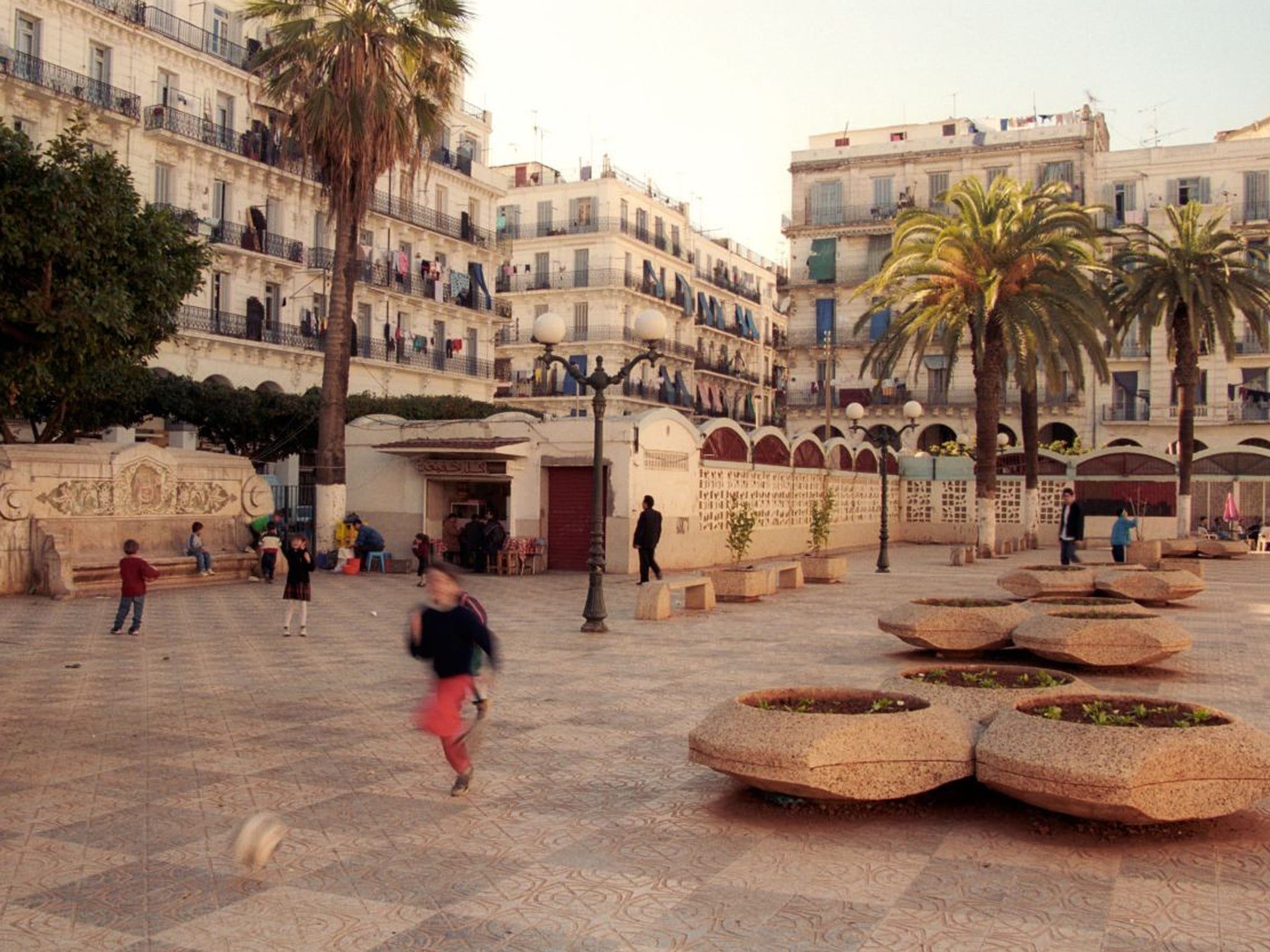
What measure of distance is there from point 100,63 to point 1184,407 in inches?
1287

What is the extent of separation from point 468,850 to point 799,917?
5.88 feet

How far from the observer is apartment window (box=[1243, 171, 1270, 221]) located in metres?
50.8

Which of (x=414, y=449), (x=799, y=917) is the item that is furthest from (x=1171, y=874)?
(x=414, y=449)

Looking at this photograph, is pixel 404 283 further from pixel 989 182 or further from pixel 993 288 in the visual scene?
pixel 989 182

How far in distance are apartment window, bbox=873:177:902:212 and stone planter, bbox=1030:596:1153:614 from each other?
42.3 meters

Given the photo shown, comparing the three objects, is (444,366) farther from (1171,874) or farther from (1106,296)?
(1171,874)

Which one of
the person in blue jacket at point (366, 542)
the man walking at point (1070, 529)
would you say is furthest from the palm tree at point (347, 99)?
the man walking at point (1070, 529)

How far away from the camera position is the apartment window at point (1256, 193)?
167 feet

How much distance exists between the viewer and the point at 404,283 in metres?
45.0

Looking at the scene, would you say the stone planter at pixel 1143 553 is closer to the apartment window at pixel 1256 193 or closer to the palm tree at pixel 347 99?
the palm tree at pixel 347 99

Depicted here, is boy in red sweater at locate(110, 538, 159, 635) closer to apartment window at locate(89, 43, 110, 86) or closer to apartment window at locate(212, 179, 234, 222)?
apartment window at locate(89, 43, 110, 86)

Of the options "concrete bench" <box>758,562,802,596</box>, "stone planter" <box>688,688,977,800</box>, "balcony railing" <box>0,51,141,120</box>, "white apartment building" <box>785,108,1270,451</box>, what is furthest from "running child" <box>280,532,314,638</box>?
"white apartment building" <box>785,108,1270,451</box>

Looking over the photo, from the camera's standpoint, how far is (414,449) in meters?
26.6

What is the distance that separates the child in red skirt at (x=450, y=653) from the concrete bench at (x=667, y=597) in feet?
30.1
